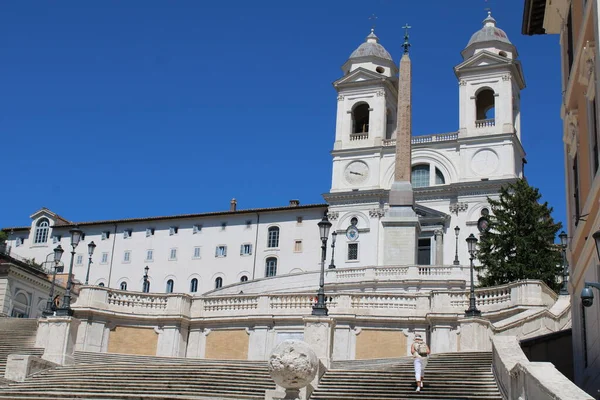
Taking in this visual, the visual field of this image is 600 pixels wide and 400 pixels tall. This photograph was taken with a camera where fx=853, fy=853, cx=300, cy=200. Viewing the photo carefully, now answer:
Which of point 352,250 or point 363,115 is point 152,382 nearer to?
point 352,250

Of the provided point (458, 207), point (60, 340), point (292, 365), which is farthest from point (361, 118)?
point (292, 365)

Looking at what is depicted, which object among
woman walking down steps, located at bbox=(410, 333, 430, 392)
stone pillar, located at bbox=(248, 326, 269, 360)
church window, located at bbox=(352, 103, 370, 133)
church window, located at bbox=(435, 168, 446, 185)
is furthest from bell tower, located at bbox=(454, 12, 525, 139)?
woman walking down steps, located at bbox=(410, 333, 430, 392)

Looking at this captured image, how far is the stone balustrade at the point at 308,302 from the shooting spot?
2986cm

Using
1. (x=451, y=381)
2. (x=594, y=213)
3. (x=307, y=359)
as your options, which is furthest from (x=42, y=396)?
(x=594, y=213)

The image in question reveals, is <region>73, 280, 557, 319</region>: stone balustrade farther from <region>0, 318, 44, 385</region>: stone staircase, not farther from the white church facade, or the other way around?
the white church facade

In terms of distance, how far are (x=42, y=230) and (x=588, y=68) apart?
249ft

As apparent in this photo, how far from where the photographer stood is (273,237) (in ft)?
258

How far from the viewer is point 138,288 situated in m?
81.2

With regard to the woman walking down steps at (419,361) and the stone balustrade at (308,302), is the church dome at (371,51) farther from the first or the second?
the woman walking down steps at (419,361)

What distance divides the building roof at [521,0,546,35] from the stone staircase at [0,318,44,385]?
1776 cm

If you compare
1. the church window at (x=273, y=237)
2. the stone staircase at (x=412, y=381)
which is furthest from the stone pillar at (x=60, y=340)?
the church window at (x=273, y=237)

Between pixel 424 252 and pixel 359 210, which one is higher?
pixel 359 210

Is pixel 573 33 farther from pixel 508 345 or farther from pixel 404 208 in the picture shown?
pixel 404 208

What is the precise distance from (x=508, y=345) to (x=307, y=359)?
13.3 ft
